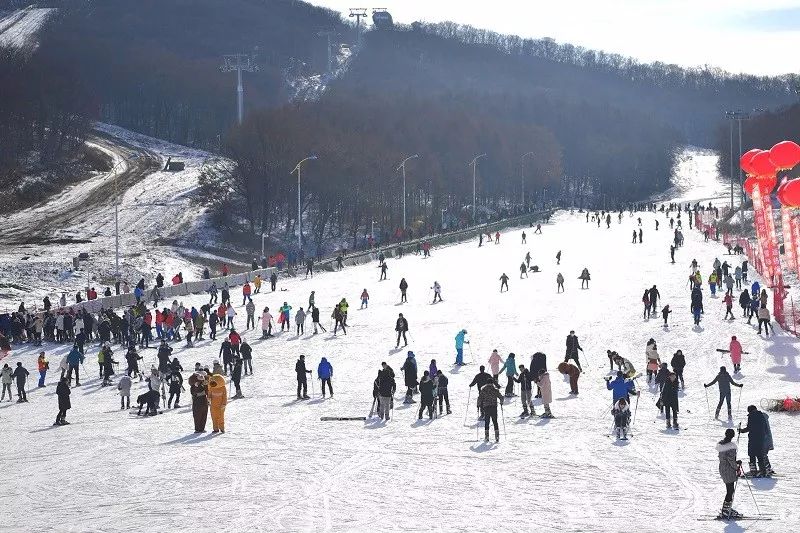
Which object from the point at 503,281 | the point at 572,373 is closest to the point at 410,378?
the point at 572,373

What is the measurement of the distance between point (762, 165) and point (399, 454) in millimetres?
25459

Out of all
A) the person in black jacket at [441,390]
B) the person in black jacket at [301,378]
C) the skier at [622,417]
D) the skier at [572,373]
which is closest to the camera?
the skier at [622,417]

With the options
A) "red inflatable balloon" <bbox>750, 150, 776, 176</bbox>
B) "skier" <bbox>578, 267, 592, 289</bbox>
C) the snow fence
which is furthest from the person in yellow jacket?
"skier" <bbox>578, 267, 592, 289</bbox>

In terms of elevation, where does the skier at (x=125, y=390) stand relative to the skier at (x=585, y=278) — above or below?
below

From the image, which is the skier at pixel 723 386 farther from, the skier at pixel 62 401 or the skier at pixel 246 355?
the skier at pixel 62 401

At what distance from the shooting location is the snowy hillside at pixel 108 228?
58938 mm

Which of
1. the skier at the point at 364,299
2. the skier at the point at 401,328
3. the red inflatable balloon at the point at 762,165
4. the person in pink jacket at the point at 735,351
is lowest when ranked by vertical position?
the person in pink jacket at the point at 735,351

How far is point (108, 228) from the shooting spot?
258 feet

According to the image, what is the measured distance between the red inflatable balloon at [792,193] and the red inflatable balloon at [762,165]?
97.9 inches

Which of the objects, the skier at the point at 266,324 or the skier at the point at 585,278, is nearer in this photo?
the skier at the point at 266,324

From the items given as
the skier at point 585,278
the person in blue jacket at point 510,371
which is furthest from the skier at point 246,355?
the skier at point 585,278

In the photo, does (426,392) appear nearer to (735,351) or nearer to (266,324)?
(735,351)

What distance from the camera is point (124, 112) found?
15288 cm

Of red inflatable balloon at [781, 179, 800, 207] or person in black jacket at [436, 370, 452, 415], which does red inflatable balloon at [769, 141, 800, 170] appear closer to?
red inflatable balloon at [781, 179, 800, 207]
